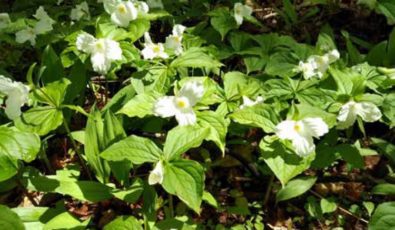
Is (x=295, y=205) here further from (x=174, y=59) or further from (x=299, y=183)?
(x=174, y=59)

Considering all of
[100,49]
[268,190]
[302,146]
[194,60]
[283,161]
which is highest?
[100,49]

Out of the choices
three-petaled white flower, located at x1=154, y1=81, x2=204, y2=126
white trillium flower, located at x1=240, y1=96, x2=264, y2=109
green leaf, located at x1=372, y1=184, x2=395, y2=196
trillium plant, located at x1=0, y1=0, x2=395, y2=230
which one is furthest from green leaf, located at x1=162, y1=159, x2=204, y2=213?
green leaf, located at x1=372, y1=184, x2=395, y2=196

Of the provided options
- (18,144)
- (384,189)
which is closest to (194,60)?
(18,144)

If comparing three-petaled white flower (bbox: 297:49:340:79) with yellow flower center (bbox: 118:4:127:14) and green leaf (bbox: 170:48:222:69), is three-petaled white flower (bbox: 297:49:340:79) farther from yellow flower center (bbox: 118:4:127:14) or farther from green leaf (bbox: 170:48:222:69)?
yellow flower center (bbox: 118:4:127:14)

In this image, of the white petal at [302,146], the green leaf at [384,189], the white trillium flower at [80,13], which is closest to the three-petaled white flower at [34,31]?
the white trillium flower at [80,13]

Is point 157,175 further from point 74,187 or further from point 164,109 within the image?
point 74,187

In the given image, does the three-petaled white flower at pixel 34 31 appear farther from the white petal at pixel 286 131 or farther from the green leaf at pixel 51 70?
the white petal at pixel 286 131

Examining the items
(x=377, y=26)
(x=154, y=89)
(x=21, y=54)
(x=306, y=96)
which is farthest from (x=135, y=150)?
(x=377, y=26)
